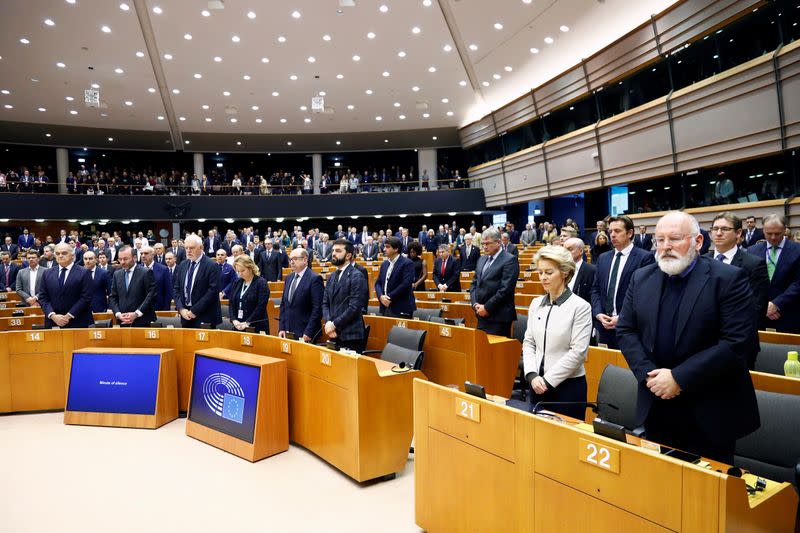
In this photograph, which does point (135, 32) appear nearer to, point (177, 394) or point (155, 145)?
point (155, 145)

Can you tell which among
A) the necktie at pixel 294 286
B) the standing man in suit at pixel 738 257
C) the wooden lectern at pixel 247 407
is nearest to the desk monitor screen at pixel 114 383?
the wooden lectern at pixel 247 407

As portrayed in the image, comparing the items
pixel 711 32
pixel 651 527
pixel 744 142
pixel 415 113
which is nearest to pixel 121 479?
pixel 651 527

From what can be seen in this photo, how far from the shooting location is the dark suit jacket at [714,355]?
2.02 meters

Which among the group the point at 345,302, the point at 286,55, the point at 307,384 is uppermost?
the point at 286,55

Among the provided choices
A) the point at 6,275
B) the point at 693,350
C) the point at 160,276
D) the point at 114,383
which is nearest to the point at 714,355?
the point at 693,350

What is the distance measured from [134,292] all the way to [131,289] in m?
0.05

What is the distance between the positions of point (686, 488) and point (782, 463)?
1199mm

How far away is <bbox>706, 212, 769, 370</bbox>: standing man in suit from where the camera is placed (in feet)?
12.2

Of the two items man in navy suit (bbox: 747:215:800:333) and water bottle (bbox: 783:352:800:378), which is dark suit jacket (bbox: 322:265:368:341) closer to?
water bottle (bbox: 783:352:800:378)

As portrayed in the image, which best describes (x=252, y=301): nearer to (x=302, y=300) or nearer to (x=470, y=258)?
(x=302, y=300)

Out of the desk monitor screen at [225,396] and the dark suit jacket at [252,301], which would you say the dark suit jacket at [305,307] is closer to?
the dark suit jacket at [252,301]

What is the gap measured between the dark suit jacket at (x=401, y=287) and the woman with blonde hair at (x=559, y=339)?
10.0ft

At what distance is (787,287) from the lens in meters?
4.55

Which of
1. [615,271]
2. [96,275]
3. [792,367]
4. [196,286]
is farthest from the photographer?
[96,275]
